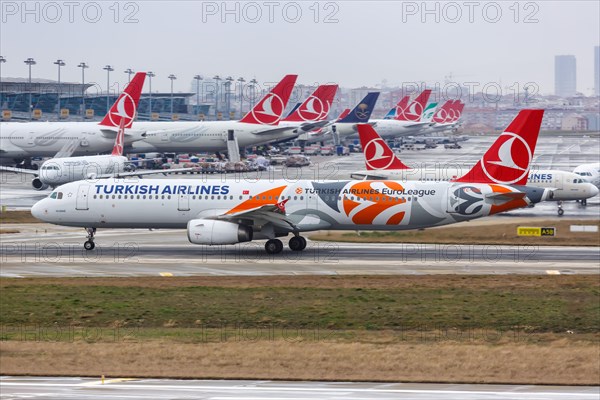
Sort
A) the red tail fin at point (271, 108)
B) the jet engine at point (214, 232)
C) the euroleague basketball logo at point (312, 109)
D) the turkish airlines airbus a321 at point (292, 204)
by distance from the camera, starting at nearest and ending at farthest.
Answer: the jet engine at point (214, 232) → the turkish airlines airbus a321 at point (292, 204) → the red tail fin at point (271, 108) → the euroleague basketball logo at point (312, 109)

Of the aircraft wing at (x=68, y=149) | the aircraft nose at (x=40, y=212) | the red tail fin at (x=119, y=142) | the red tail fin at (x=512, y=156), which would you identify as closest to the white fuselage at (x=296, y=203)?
the aircraft nose at (x=40, y=212)

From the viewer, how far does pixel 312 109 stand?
129m

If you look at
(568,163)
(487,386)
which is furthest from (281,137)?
(487,386)

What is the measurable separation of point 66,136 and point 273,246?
65.1 meters

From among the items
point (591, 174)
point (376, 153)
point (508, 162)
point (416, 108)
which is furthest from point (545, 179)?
point (416, 108)

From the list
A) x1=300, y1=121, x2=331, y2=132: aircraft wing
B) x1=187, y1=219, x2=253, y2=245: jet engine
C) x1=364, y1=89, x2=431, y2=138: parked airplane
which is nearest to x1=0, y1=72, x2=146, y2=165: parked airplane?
x1=300, y1=121, x2=331, y2=132: aircraft wing

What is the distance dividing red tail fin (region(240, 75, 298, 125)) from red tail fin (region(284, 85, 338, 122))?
25.2 feet

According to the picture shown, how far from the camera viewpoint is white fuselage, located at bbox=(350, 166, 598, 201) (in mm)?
77062

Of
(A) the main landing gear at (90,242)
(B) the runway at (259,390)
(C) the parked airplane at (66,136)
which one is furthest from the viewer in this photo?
(C) the parked airplane at (66,136)

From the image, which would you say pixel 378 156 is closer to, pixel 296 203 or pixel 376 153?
pixel 376 153

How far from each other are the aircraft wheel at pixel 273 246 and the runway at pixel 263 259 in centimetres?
38

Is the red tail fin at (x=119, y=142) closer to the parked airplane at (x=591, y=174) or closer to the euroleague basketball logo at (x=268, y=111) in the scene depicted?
the euroleague basketball logo at (x=268, y=111)

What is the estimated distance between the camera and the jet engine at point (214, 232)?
50375 millimetres

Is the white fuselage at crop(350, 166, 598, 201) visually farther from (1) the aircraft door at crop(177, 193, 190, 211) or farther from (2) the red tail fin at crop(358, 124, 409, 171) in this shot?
(1) the aircraft door at crop(177, 193, 190, 211)
